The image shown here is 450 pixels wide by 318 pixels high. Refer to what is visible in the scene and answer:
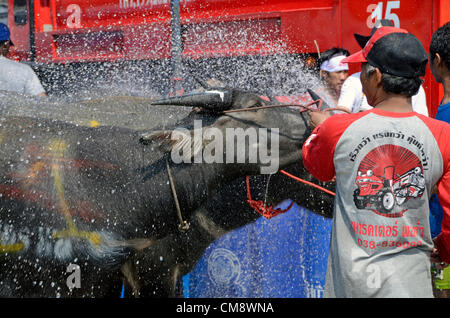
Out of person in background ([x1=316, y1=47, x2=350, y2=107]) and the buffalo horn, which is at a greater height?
the buffalo horn

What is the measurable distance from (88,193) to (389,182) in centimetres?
174

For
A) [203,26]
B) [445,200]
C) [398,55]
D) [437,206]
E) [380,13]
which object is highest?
[398,55]

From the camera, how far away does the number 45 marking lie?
4590mm

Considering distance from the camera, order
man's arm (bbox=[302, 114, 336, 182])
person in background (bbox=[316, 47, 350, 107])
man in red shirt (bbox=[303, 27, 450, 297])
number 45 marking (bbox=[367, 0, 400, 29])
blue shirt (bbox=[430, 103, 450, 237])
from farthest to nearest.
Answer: person in background (bbox=[316, 47, 350, 107])
number 45 marking (bbox=[367, 0, 400, 29])
blue shirt (bbox=[430, 103, 450, 237])
man's arm (bbox=[302, 114, 336, 182])
man in red shirt (bbox=[303, 27, 450, 297])

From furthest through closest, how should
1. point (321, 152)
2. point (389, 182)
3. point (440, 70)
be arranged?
point (440, 70), point (321, 152), point (389, 182)

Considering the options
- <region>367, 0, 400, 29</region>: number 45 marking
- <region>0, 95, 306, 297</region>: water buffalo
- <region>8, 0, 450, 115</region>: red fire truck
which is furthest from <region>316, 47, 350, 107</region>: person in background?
<region>0, 95, 306, 297</region>: water buffalo

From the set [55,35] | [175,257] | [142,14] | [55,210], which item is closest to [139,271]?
[175,257]

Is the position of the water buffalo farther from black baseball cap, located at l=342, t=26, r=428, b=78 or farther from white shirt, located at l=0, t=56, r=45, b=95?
white shirt, located at l=0, t=56, r=45, b=95

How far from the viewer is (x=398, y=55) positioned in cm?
215

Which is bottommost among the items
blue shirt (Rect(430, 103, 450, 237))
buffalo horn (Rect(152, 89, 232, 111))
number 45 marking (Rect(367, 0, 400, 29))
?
blue shirt (Rect(430, 103, 450, 237))

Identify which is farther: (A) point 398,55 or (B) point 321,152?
(B) point 321,152
